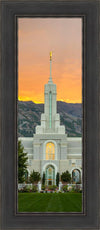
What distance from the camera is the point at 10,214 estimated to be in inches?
84.7

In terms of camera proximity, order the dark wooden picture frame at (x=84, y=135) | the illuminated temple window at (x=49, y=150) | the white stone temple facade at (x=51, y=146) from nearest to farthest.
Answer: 1. the dark wooden picture frame at (x=84, y=135)
2. the white stone temple facade at (x=51, y=146)
3. the illuminated temple window at (x=49, y=150)

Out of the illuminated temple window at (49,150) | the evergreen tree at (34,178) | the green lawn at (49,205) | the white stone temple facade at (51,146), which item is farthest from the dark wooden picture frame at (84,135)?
the illuminated temple window at (49,150)

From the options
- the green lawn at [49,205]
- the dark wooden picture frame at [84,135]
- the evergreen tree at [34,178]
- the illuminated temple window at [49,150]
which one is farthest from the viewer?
the illuminated temple window at [49,150]

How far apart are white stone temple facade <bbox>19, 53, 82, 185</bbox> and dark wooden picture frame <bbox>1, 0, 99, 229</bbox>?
18.6m

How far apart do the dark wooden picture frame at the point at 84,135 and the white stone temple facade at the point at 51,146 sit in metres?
18.6

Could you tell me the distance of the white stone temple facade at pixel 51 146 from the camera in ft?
70.2

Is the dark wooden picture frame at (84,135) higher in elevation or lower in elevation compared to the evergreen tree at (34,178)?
higher

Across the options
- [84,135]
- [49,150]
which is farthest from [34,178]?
[49,150]

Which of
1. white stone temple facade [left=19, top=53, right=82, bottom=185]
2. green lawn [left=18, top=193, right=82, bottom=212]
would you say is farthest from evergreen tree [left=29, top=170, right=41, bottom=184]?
white stone temple facade [left=19, top=53, right=82, bottom=185]

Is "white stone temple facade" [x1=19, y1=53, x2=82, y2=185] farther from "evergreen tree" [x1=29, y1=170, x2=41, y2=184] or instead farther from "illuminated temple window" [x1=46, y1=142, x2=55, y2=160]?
"evergreen tree" [x1=29, y1=170, x2=41, y2=184]

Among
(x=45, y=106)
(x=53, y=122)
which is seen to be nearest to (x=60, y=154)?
(x=53, y=122)

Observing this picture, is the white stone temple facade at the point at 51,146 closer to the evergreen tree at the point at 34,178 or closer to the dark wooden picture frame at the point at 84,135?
the evergreen tree at the point at 34,178

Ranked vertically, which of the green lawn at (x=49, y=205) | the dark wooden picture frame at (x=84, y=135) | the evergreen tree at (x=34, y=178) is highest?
the dark wooden picture frame at (x=84, y=135)

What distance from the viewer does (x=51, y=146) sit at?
74.7ft
